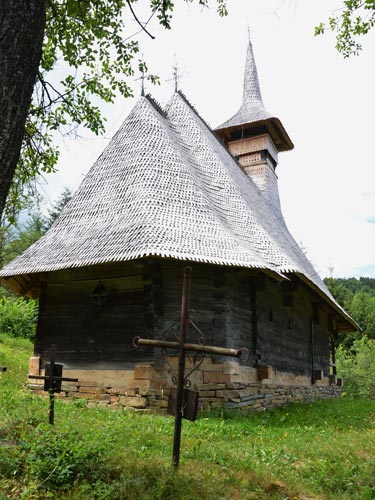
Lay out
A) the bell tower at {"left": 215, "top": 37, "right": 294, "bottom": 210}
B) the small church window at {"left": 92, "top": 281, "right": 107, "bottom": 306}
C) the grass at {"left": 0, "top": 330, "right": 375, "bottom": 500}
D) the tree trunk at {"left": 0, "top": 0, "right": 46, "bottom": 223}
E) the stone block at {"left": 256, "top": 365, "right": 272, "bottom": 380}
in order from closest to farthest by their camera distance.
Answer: the tree trunk at {"left": 0, "top": 0, "right": 46, "bottom": 223} → the grass at {"left": 0, "top": 330, "right": 375, "bottom": 500} → the small church window at {"left": 92, "top": 281, "right": 107, "bottom": 306} → the stone block at {"left": 256, "top": 365, "right": 272, "bottom": 380} → the bell tower at {"left": 215, "top": 37, "right": 294, "bottom": 210}

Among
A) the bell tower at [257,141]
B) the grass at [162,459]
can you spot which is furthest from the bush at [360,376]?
the grass at [162,459]

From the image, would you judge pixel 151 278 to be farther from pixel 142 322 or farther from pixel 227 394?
pixel 227 394

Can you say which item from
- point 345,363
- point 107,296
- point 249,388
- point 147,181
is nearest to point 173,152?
point 147,181

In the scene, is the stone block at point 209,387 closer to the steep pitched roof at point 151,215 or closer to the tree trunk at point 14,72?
the steep pitched roof at point 151,215

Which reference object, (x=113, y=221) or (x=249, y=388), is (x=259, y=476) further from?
(x=113, y=221)

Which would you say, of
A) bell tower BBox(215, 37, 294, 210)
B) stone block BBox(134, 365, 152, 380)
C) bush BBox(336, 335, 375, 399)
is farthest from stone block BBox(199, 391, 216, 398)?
bush BBox(336, 335, 375, 399)

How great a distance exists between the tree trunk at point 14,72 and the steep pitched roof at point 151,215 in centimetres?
411

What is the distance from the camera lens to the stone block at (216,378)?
25.7 feet

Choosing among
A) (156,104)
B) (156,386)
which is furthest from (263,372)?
(156,104)

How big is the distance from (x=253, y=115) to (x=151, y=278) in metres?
12.6

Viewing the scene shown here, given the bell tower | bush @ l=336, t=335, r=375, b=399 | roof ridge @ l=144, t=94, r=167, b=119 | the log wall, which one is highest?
the bell tower

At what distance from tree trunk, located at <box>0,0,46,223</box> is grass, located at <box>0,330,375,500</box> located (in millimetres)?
2058

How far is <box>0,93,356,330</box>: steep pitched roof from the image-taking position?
24.9 feet

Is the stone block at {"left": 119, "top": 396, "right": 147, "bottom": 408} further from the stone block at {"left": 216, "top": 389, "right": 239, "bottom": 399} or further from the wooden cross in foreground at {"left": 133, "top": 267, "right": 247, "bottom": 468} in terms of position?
the wooden cross in foreground at {"left": 133, "top": 267, "right": 247, "bottom": 468}
